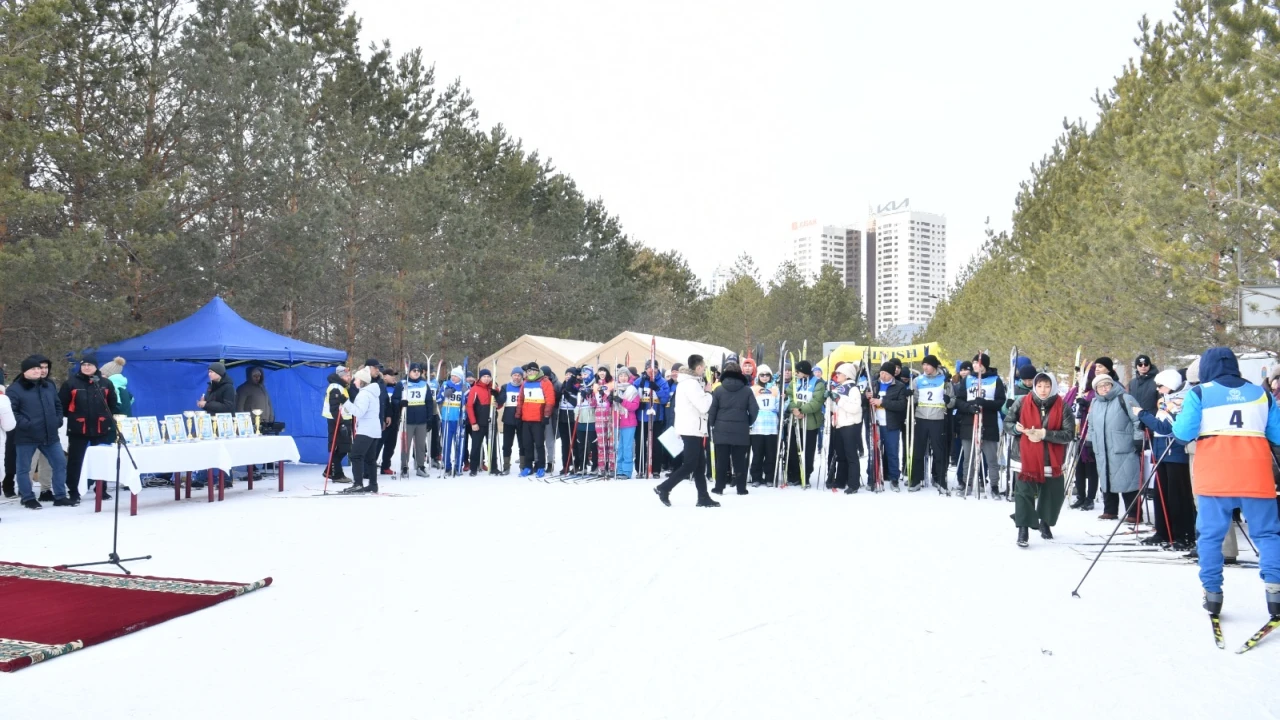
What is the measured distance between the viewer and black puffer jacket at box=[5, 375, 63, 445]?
10141 mm

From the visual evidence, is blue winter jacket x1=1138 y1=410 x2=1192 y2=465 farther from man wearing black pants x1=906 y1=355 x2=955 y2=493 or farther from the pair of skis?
man wearing black pants x1=906 y1=355 x2=955 y2=493

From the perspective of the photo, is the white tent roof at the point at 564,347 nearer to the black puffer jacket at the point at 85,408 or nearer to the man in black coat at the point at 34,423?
the black puffer jacket at the point at 85,408

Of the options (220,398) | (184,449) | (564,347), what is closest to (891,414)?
(184,449)

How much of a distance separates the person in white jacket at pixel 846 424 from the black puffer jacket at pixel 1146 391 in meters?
3.44

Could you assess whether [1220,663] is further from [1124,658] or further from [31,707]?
[31,707]

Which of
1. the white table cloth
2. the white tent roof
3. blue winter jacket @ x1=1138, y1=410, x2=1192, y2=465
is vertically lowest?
the white table cloth

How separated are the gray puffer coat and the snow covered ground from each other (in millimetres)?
551

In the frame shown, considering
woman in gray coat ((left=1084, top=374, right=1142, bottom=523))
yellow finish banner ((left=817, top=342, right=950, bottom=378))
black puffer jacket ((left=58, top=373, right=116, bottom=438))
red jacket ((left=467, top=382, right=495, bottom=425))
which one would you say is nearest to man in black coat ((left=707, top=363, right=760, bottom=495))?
woman in gray coat ((left=1084, top=374, right=1142, bottom=523))

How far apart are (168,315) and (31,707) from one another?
14.6 metres

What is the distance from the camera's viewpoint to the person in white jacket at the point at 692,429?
1030 cm

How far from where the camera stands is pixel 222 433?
11289 mm

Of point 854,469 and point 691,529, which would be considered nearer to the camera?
point 691,529

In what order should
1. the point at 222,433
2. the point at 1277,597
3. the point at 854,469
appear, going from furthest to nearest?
the point at 854,469, the point at 222,433, the point at 1277,597

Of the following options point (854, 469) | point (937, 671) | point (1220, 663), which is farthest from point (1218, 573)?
point (854, 469)
